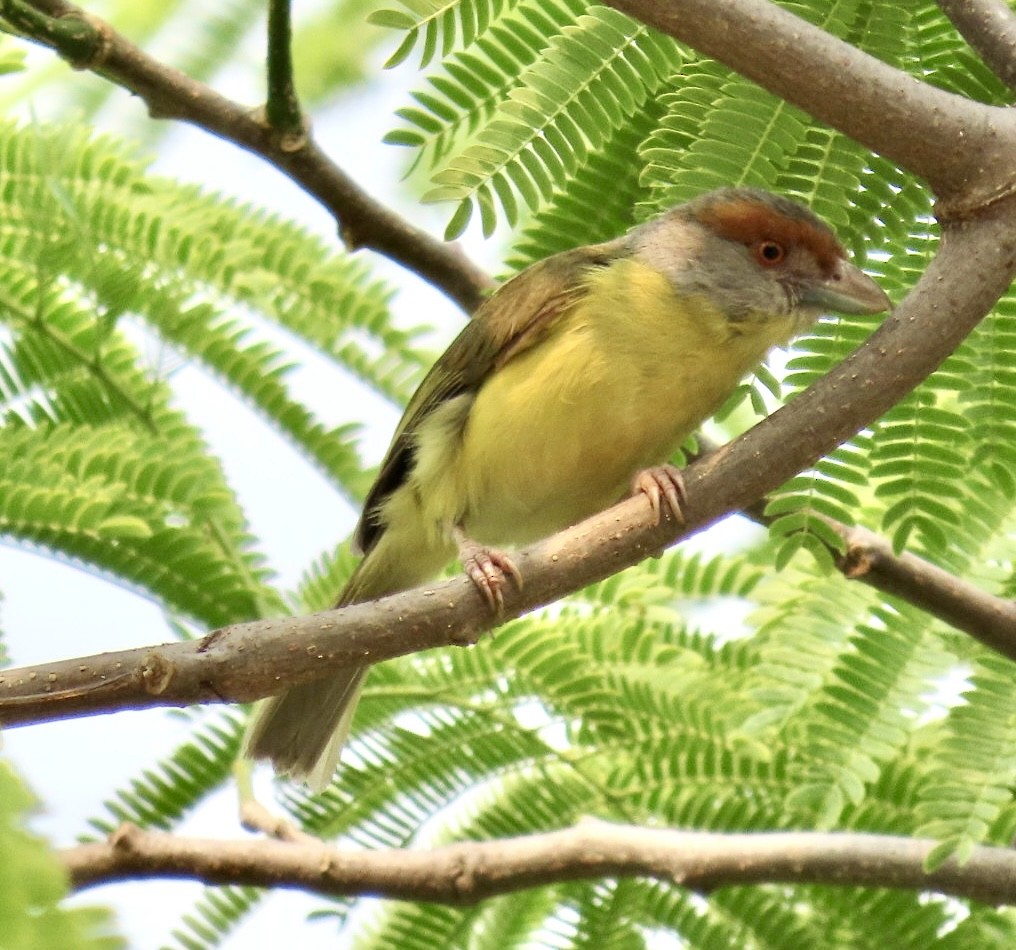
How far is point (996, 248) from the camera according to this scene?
2.32 meters

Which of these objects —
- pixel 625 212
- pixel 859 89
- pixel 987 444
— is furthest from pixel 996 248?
pixel 625 212

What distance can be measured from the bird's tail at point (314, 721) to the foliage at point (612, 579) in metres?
0.09

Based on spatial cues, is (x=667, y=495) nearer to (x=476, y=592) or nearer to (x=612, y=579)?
(x=476, y=592)

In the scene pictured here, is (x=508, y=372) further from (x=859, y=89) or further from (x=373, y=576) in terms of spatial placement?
(x=859, y=89)

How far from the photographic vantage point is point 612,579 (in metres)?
3.79

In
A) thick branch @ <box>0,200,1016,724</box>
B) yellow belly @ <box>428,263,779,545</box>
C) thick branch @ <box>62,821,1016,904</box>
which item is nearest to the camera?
thick branch @ <box>0,200,1016,724</box>

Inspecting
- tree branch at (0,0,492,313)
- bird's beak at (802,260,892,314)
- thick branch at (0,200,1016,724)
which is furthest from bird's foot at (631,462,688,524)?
tree branch at (0,0,492,313)

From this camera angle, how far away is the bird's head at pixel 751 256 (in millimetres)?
3277

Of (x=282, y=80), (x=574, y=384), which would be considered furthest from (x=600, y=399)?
(x=282, y=80)

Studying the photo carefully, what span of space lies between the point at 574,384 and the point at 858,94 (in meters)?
1.42

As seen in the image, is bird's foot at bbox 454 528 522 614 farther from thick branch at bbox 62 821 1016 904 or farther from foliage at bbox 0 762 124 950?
foliage at bbox 0 762 124 950

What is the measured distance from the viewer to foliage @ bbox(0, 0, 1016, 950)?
2768 mm

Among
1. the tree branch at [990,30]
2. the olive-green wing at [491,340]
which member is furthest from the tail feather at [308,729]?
the tree branch at [990,30]

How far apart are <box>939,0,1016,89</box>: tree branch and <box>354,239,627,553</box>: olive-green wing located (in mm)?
1347
